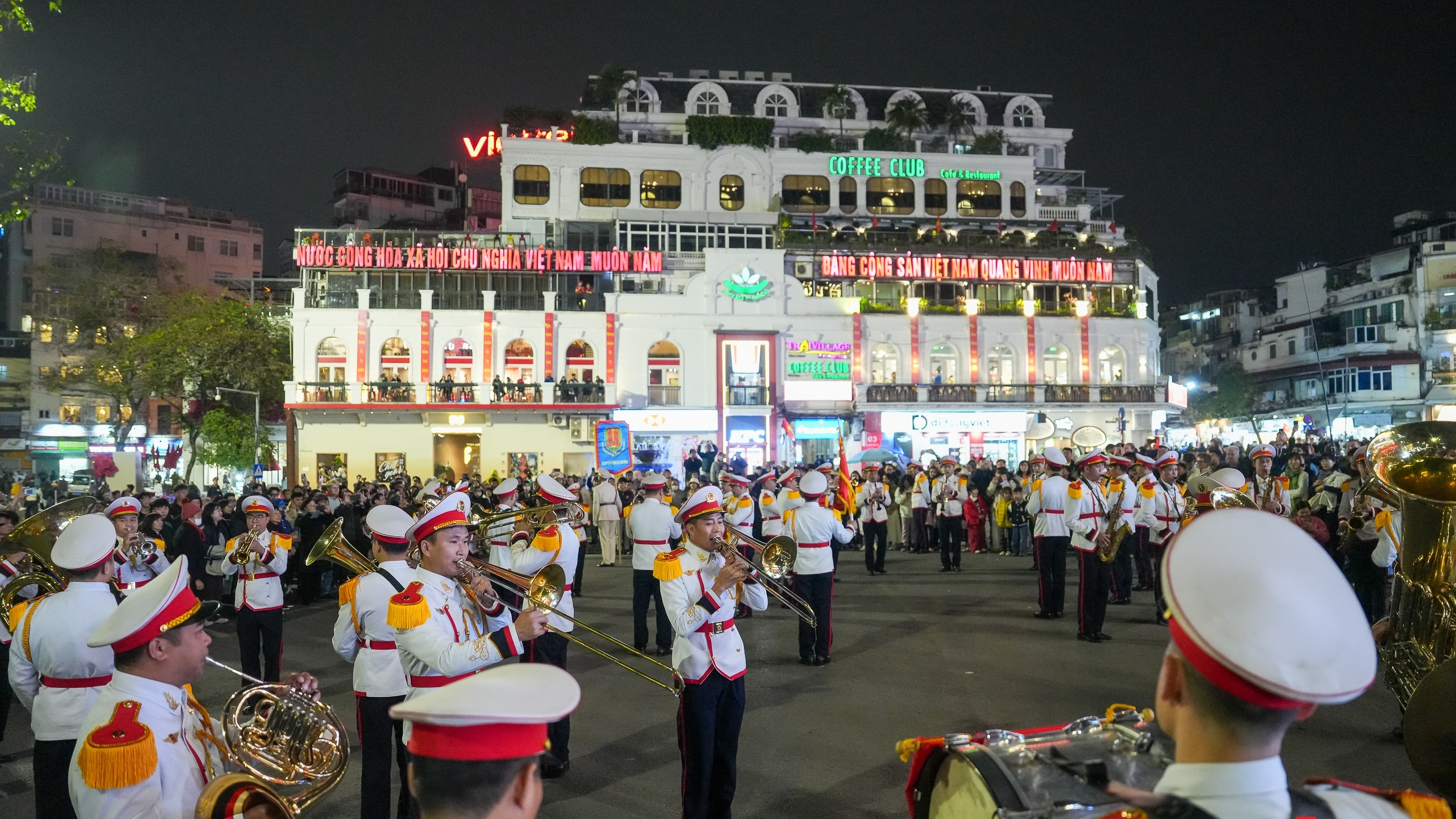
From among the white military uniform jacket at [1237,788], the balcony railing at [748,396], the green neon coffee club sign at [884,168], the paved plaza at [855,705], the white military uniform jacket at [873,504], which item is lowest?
the paved plaza at [855,705]

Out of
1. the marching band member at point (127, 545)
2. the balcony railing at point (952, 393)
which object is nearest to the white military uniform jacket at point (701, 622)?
the marching band member at point (127, 545)

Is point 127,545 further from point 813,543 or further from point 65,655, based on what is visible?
point 813,543

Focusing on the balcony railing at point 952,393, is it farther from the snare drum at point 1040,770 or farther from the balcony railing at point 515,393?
the snare drum at point 1040,770

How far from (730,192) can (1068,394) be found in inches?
778

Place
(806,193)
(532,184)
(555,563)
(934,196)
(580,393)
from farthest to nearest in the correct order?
→ 1. (934,196)
2. (806,193)
3. (532,184)
4. (580,393)
5. (555,563)

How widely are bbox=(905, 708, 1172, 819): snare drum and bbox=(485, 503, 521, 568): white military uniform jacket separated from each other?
6.92 metres

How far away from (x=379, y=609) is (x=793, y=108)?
54169mm

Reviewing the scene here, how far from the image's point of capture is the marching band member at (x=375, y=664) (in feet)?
18.4

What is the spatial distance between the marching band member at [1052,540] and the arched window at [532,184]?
4042cm

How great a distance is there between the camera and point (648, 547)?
12.0 metres

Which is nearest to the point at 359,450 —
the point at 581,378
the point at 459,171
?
the point at 581,378

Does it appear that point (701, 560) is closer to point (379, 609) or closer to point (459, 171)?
point (379, 609)

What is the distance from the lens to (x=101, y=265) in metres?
53.4

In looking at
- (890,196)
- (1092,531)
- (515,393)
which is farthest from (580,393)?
(1092,531)
